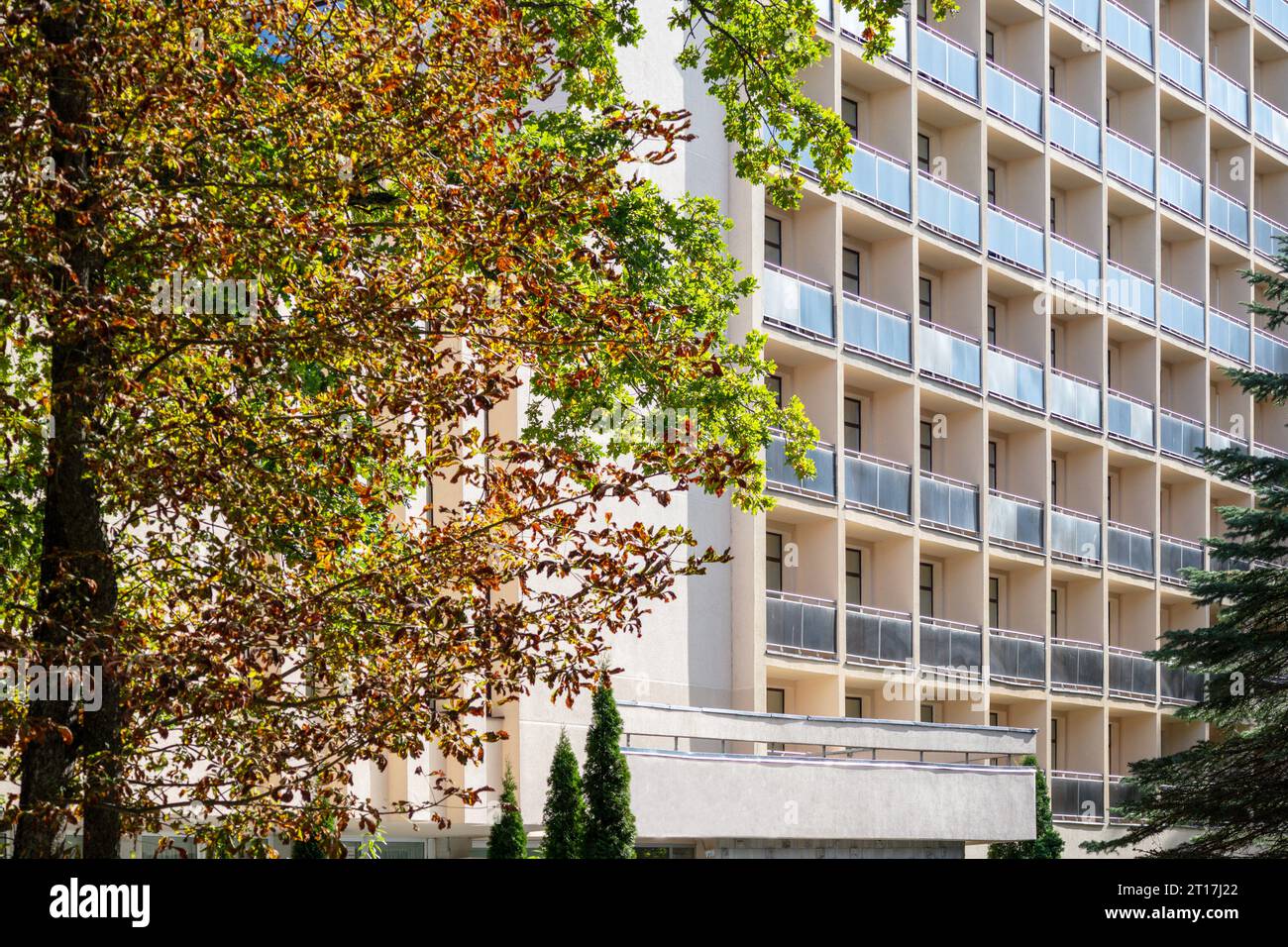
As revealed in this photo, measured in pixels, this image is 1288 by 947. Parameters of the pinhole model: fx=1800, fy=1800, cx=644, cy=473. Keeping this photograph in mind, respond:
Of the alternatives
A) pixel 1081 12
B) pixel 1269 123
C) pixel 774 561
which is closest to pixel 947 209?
pixel 1081 12

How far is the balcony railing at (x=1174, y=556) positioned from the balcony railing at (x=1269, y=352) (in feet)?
20.7

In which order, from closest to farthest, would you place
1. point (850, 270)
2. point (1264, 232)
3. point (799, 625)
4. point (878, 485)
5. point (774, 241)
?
point (799, 625), point (774, 241), point (878, 485), point (850, 270), point (1264, 232)

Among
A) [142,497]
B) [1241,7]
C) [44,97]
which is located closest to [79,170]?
[44,97]

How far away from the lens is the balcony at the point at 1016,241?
4050 cm

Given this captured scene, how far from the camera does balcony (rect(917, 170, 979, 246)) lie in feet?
127

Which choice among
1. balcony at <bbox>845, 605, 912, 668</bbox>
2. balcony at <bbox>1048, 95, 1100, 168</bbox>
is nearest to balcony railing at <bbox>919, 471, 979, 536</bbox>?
balcony at <bbox>845, 605, 912, 668</bbox>

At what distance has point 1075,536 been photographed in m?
42.2

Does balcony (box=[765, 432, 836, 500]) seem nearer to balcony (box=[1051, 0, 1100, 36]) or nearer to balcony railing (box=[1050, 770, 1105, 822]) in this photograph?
balcony railing (box=[1050, 770, 1105, 822])

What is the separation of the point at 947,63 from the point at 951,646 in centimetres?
1272

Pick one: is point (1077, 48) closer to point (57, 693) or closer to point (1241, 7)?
point (1241, 7)

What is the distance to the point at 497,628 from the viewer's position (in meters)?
9.52

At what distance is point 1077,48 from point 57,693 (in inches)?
1543

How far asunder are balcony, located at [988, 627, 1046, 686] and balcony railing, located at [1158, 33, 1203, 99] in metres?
16.2

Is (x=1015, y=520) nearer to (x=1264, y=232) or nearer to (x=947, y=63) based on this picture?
(x=947, y=63)
